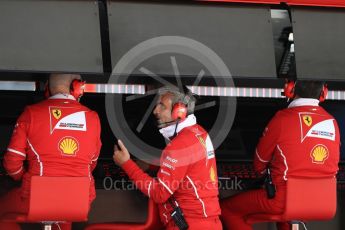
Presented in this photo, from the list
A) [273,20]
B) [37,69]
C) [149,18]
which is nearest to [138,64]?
[149,18]

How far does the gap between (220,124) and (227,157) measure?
29 cm

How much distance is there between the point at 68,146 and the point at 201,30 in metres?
0.99

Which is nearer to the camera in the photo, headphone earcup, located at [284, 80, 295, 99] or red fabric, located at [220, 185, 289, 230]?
red fabric, located at [220, 185, 289, 230]

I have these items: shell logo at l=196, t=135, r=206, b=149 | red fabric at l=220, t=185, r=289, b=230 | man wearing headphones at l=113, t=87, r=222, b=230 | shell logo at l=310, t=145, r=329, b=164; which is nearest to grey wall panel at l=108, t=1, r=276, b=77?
man wearing headphones at l=113, t=87, r=222, b=230

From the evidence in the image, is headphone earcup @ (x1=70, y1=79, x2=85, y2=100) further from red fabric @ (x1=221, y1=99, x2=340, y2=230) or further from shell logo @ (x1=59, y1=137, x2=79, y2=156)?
red fabric @ (x1=221, y1=99, x2=340, y2=230)

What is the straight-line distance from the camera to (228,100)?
18.4 ft

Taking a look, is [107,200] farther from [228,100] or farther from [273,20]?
[273,20]

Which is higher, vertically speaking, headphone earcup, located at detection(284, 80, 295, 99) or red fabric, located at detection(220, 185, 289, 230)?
headphone earcup, located at detection(284, 80, 295, 99)

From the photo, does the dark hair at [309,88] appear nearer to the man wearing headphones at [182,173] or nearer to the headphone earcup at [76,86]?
the man wearing headphones at [182,173]

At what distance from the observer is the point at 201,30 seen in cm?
439

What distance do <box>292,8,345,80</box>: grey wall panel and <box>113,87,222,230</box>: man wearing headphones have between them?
682mm

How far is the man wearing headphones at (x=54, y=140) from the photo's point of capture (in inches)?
171

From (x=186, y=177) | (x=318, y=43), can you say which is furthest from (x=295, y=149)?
(x=186, y=177)

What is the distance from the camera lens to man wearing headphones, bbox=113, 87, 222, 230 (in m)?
4.27
